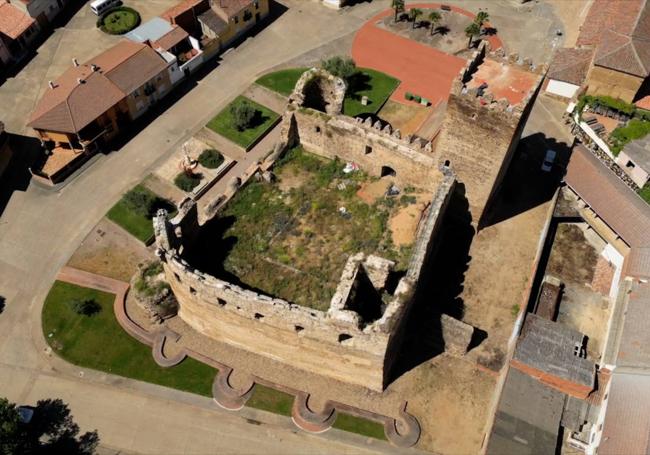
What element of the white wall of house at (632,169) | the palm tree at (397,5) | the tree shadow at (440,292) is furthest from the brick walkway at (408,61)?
the white wall of house at (632,169)

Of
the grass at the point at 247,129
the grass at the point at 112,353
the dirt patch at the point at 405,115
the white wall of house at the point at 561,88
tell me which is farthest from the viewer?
the white wall of house at the point at 561,88

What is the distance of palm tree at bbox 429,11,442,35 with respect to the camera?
66188mm

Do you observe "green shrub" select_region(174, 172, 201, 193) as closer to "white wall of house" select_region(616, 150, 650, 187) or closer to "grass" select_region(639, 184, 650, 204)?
"white wall of house" select_region(616, 150, 650, 187)

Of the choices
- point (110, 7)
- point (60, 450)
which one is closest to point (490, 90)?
point (60, 450)

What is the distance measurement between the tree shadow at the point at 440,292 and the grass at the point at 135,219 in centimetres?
2440

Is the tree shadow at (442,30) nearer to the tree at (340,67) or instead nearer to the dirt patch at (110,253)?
the tree at (340,67)

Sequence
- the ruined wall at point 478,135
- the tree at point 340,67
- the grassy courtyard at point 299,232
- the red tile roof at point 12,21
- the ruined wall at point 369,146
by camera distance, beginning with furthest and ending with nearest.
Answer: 1. the red tile roof at point 12,21
2. the tree at point 340,67
3. the ruined wall at point 369,146
4. the grassy courtyard at point 299,232
5. the ruined wall at point 478,135

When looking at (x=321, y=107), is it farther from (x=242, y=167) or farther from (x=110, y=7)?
(x=110, y=7)

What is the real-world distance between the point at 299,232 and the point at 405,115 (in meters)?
21.4

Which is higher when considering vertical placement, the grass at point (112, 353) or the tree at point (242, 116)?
the tree at point (242, 116)

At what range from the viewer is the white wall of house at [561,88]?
58831mm

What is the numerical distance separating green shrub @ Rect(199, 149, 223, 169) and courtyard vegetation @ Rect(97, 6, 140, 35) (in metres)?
23.9

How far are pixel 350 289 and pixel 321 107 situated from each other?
22.0m

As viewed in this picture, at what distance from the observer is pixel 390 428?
38.9 m
